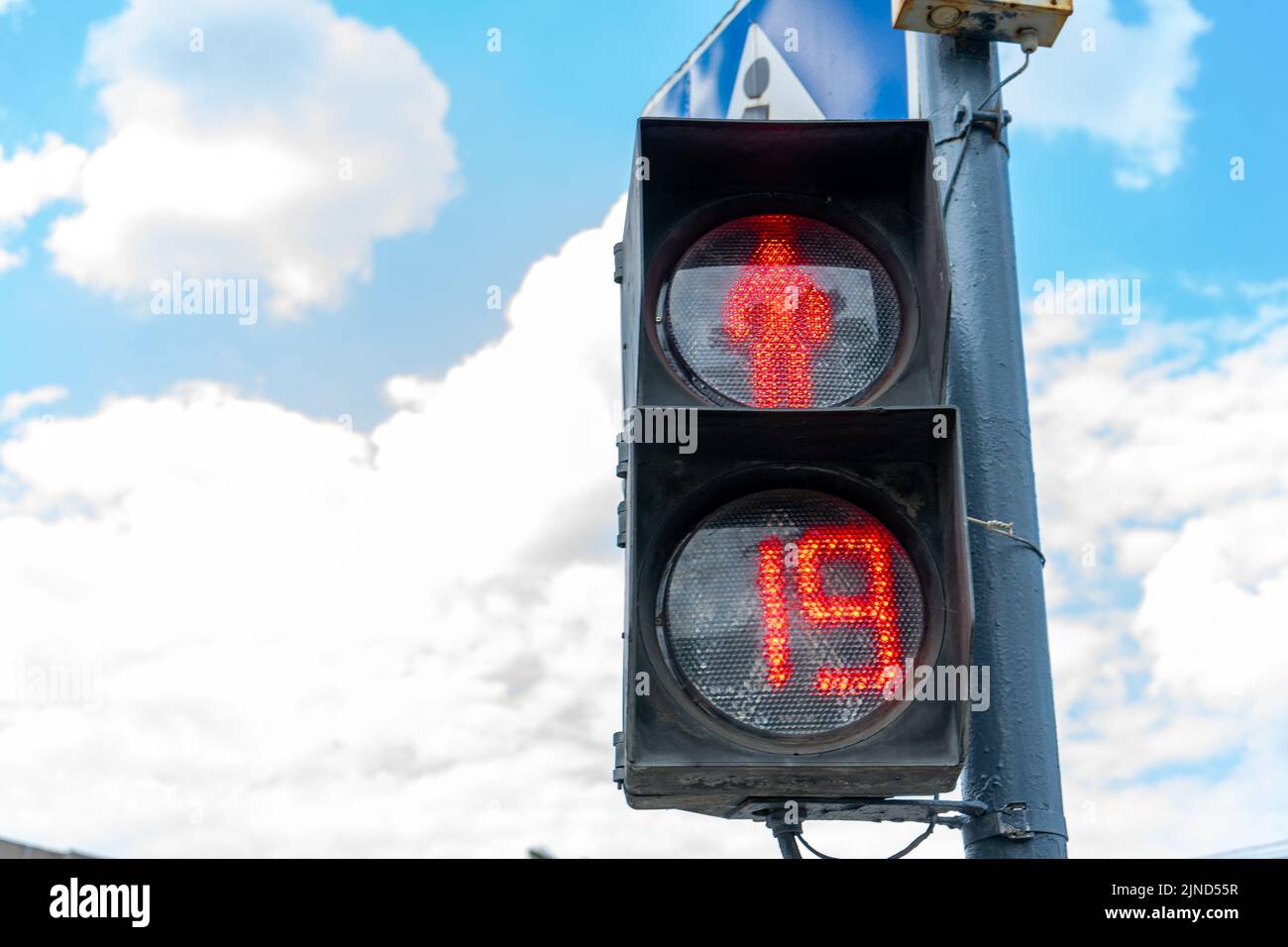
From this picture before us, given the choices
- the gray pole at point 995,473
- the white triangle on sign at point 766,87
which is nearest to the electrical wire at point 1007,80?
the gray pole at point 995,473

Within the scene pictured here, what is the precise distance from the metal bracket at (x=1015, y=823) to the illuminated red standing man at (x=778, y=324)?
873mm

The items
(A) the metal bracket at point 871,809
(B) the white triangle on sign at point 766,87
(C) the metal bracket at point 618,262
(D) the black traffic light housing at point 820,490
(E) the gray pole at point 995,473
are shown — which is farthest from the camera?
(B) the white triangle on sign at point 766,87

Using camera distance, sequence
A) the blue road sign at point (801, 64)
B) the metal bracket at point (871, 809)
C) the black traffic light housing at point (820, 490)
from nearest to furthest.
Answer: the black traffic light housing at point (820, 490), the metal bracket at point (871, 809), the blue road sign at point (801, 64)

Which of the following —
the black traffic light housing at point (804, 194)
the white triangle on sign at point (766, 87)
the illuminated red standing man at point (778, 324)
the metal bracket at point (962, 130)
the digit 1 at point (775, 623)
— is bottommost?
the digit 1 at point (775, 623)

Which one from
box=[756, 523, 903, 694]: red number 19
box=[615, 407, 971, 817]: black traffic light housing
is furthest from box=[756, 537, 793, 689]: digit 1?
box=[615, 407, 971, 817]: black traffic light housing

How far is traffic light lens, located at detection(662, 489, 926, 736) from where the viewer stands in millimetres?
2133

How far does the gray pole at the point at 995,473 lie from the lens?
249 cm

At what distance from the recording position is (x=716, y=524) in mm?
2254

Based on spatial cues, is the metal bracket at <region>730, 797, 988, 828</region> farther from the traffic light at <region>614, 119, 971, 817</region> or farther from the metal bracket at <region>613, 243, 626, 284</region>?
the metal bracket at <region>613, 243, 626, 284</region>

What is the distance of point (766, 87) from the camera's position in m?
3.54

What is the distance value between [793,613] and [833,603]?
0.24 feet

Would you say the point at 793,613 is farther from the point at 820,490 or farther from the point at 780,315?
the point at 780,315

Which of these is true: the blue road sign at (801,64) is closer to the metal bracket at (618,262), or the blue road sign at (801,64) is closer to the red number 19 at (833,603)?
the metal bracket at (618,262)
